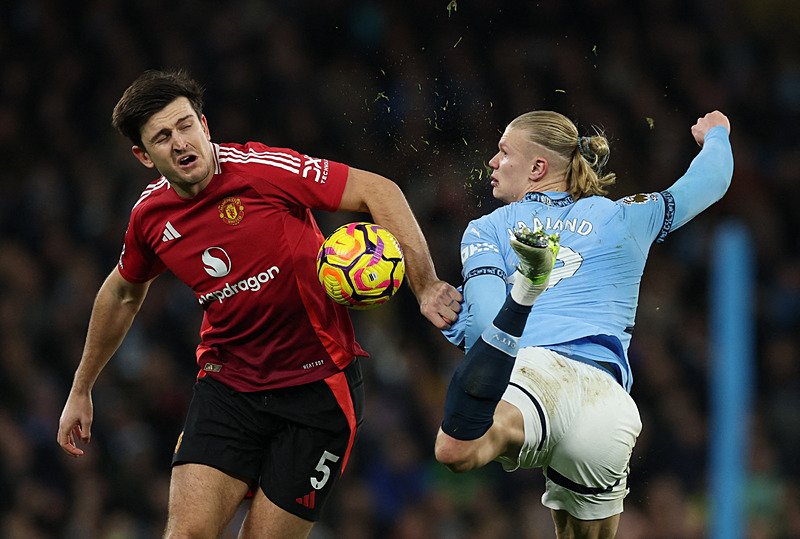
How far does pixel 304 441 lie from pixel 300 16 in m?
6.00

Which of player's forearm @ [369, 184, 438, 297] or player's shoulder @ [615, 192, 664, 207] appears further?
player's shoulder @ [615, 192, 664, 207]

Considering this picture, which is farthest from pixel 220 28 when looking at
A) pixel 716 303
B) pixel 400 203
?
pixel 400 203

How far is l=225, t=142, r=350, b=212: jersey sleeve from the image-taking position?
3553 mm

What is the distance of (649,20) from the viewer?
817cm

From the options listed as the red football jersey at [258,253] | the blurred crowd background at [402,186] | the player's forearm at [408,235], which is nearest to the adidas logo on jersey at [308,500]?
the red football jersey at [258,253]

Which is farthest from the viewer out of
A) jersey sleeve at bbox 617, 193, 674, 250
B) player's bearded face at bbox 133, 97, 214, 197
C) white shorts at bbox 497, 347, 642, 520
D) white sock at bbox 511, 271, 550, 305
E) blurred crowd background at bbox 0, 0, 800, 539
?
blurred crowd background at bbox 0, 0, 800, 539

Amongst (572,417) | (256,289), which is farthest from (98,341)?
(572,417)

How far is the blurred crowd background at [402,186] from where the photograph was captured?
675cm

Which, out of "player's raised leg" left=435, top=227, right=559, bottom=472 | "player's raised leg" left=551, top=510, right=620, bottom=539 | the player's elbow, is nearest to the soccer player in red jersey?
"player's raised leg" left=435, top=227, right=559, bottom=472

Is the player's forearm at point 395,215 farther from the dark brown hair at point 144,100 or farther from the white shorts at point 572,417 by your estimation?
the dark brown hair at point 144,100

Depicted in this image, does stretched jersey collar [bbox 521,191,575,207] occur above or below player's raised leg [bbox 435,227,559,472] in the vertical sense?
above

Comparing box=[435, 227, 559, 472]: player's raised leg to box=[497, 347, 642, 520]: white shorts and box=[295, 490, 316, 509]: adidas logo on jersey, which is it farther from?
box=[295, 490, 316, 509]: adidas logo on jersey

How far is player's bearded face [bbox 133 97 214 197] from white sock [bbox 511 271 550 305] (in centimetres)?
120

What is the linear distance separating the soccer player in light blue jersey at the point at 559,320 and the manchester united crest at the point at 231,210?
843 mm
